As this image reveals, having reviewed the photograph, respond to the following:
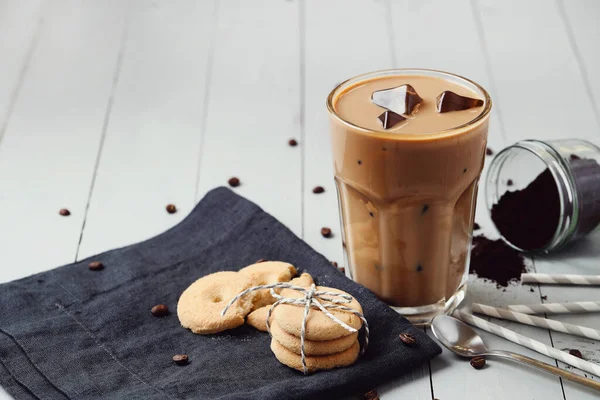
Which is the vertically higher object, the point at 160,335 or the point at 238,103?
the point at 238,103

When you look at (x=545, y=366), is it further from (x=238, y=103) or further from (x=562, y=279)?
(x=238, y=103)

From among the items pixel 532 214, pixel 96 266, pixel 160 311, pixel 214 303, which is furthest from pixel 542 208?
pixel 96 266

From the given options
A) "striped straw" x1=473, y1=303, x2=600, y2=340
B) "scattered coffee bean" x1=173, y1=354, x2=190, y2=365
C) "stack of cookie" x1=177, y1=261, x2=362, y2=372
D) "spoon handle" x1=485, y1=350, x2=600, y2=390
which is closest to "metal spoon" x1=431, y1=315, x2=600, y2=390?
"spoon handle" x1=485, y1=350, x2=600, y2=390

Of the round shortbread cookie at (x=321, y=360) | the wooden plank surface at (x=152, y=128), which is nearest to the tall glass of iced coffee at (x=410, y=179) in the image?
the round shortbread cookie at (x=321, y=360)

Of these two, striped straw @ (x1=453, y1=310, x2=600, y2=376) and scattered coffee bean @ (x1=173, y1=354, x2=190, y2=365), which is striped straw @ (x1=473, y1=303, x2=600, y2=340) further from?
scattered coffee bean @ (x1=173, y1=354, x2=190, y2=365)

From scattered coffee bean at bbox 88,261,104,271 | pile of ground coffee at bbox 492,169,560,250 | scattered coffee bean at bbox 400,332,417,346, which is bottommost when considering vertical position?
scattered coffee bean at bbox 400,332,417,346

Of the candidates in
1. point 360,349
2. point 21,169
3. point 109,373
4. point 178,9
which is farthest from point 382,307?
point 178,9
